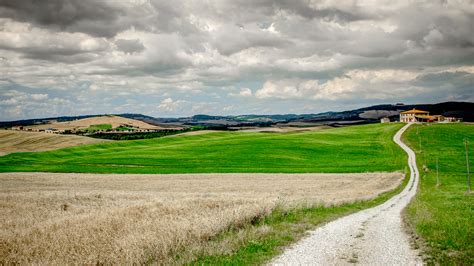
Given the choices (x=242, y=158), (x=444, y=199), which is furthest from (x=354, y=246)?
(x=242, y=158)

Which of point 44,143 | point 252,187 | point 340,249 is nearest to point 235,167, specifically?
A: point 252,187

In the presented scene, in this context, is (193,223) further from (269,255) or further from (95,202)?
(95,202)

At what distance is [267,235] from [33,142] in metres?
128

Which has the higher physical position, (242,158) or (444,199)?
(444,199)

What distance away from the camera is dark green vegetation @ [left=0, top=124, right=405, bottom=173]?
6838cm

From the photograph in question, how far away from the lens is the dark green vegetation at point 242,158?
68.4 meters

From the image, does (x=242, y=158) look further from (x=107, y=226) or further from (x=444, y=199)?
(x=107, y=226)

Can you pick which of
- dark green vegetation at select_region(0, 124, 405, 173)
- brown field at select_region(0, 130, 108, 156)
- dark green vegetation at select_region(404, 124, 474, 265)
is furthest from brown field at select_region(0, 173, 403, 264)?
brown field at select_region(0, 130, 108, 156)

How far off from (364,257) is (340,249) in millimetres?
1182

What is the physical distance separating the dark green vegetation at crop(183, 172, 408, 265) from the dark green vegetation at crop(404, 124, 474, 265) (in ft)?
15.8

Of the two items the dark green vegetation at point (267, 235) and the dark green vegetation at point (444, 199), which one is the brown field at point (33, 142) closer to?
the dark green vegetation at point (444, 199)

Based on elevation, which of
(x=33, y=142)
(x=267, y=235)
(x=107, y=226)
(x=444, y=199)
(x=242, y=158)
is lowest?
(x=242, y=158)

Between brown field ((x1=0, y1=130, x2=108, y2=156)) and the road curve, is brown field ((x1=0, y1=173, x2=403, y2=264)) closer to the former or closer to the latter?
the road curve

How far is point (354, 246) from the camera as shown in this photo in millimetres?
14008
